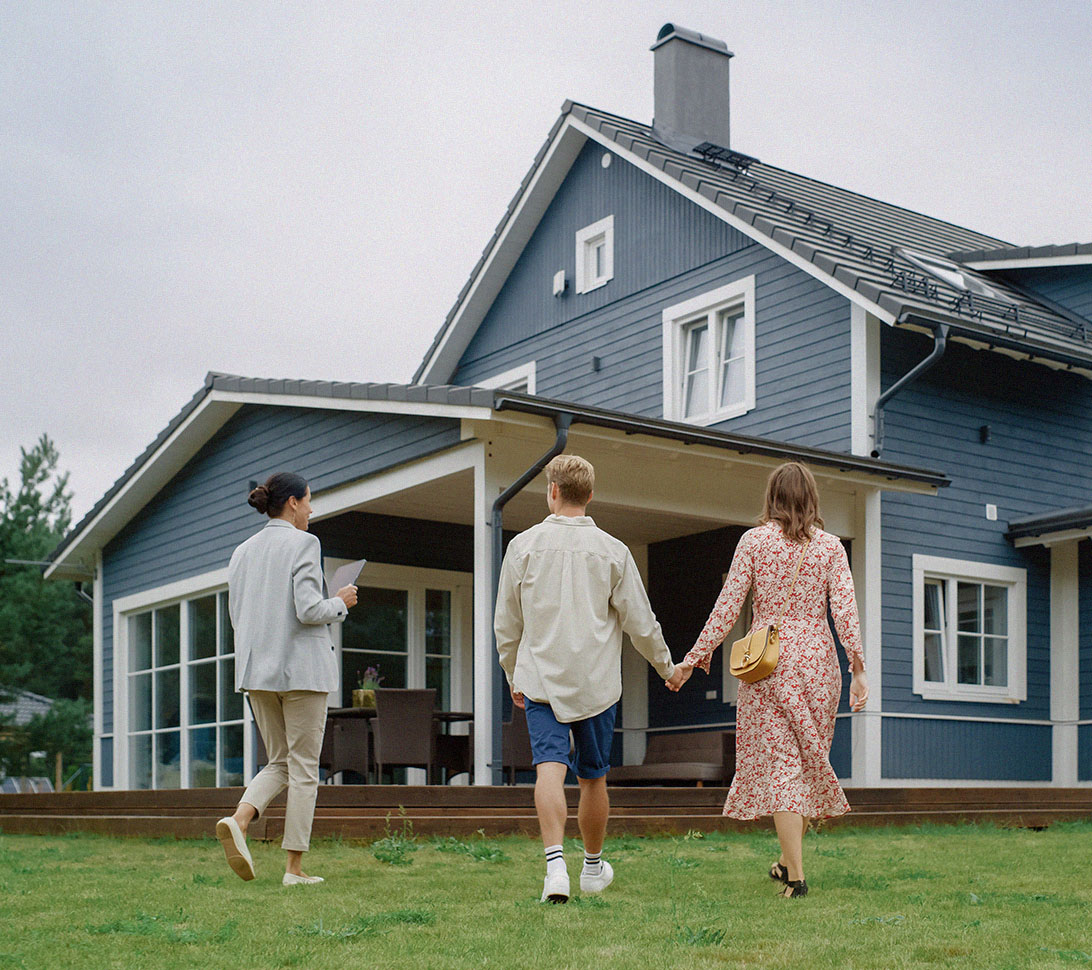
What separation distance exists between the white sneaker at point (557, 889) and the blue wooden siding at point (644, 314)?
8.06m

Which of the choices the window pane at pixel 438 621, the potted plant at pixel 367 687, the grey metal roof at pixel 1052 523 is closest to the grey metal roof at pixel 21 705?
the window pane at pixel 438 621

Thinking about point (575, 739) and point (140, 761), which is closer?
point (575, 739)

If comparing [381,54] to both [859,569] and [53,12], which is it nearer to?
[53,12]

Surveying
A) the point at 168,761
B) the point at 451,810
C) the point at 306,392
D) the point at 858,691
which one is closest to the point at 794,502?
the point at 858,691

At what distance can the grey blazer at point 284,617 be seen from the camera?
5.57 meters

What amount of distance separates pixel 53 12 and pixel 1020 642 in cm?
1122

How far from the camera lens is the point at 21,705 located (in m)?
41.3

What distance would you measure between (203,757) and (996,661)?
23.7 feet

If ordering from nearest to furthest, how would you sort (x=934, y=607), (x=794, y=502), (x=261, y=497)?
(x=794, y=502)
(x=261, y=497)
(x=934, y=607)

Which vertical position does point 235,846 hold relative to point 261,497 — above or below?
below

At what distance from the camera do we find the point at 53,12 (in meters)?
14.9

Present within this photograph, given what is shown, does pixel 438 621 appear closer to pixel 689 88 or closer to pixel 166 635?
pixel 166 635

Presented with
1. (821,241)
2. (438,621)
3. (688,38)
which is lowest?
(438,621)

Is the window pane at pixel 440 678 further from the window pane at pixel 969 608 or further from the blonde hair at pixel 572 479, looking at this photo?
the blonde hair at pixel 572 479
